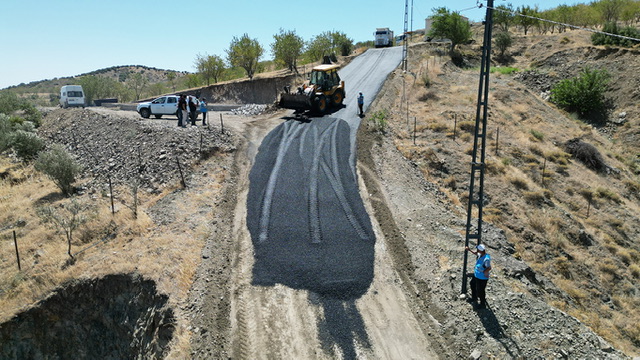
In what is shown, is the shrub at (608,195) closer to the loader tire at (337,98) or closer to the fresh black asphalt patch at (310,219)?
the fresh black asphalt patch at (310,219)

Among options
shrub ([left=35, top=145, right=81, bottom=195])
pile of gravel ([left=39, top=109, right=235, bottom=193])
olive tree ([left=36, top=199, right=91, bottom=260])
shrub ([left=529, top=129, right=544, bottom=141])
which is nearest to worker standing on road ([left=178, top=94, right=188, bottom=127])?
pile of gravel ([left=39, top=109, right=235, bottom=193])

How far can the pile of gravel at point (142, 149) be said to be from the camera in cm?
1753

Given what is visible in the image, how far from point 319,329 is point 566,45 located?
1880 inches

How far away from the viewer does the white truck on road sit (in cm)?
5328

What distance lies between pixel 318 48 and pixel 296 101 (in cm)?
3263

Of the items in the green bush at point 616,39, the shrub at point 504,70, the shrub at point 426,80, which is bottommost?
the shrub at point 426,80

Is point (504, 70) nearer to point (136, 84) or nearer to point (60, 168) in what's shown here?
point (60, 168)

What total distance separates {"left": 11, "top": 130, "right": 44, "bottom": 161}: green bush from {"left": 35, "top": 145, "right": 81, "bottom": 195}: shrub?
9.50m

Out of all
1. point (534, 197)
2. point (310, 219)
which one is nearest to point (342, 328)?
point (310, 219)

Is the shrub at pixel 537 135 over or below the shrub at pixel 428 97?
below

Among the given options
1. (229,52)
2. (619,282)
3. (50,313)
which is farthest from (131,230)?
(229,52)

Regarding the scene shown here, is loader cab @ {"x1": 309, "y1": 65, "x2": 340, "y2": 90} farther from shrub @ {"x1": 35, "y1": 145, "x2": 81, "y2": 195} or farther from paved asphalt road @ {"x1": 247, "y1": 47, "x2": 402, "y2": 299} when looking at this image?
shrub @ {"x1": 35, "y1": 145, "x2": 81, "y2": 195}

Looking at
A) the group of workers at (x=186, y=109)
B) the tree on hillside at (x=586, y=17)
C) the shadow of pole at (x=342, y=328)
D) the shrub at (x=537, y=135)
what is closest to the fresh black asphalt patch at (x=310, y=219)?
the shadow of pole at (x=342, y=328)

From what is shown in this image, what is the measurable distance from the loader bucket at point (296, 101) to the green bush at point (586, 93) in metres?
24.8
